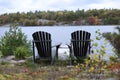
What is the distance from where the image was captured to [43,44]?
1022 centimetres

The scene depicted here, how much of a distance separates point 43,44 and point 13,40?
2.10 meters

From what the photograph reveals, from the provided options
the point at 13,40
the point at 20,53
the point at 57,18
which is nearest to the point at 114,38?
the point at 20,53

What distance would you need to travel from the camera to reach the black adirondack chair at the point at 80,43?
33.4ft

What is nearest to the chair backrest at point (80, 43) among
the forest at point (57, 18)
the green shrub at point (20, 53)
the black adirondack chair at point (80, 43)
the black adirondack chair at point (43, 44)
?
the black adirondack chair at point (80, 43)

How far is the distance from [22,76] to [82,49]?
12.6 ft

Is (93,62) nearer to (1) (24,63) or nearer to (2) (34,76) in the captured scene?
(2) (34,76)

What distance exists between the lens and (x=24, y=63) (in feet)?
30.8

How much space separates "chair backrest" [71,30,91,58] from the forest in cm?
263

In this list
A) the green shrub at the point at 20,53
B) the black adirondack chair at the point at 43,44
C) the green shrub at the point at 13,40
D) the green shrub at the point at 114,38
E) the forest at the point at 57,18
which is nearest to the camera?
the black adirondack chair at the point at 43,44

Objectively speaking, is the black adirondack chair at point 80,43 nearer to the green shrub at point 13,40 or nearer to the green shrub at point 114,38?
the green shrub at point 114,38

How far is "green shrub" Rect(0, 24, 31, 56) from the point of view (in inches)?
461

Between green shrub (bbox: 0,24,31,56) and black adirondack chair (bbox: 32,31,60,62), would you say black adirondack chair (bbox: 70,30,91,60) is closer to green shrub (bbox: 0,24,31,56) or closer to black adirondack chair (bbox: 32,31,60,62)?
black adirondack chair (bbox: 32,31,60,62)

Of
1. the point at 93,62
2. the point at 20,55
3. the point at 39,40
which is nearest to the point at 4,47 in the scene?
the point at 20,55

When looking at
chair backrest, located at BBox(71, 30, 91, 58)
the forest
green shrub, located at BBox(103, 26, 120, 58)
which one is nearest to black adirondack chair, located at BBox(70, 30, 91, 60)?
chair backrest, located at BBox(71, 30, 91, 58)
